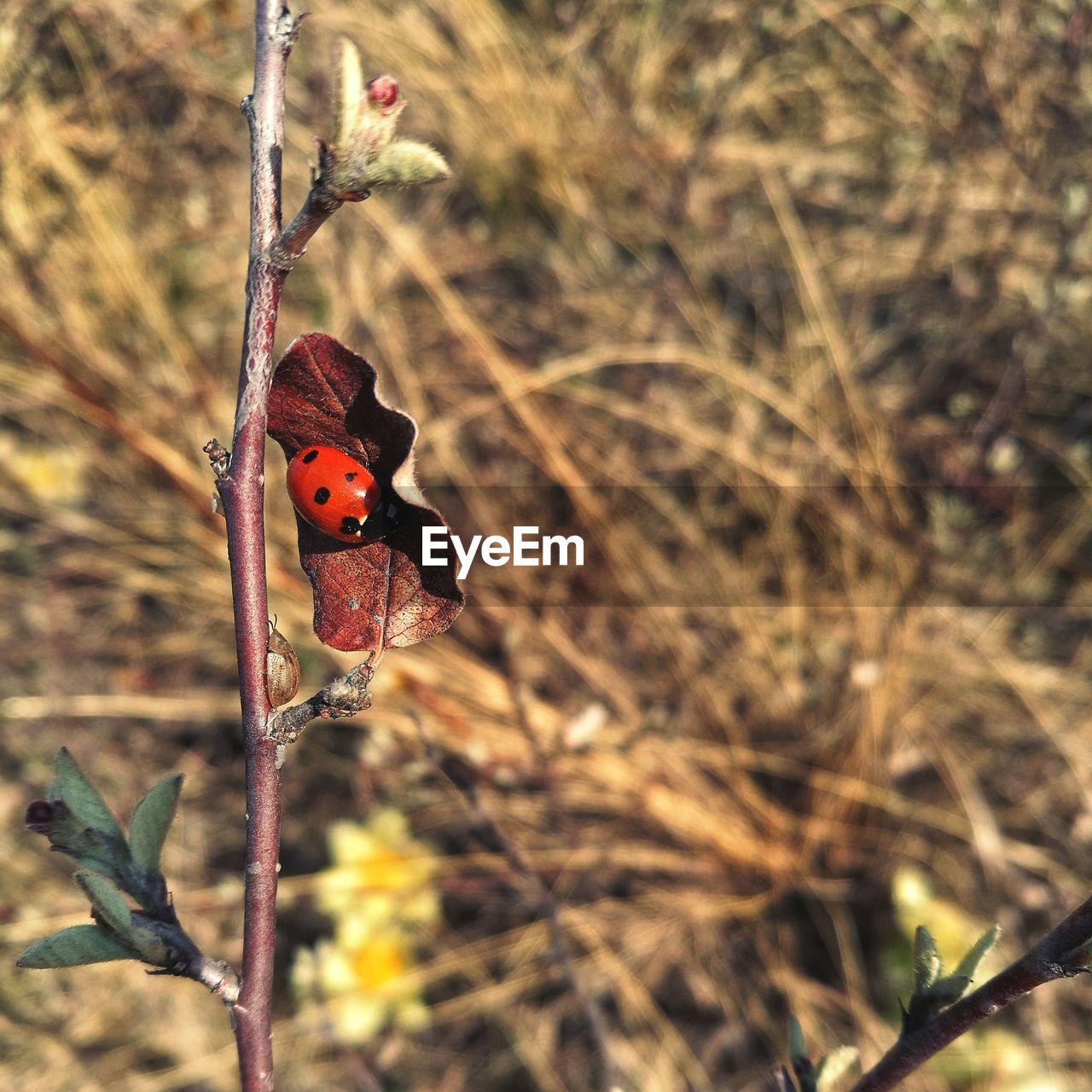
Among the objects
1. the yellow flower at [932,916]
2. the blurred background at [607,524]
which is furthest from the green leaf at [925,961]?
the yellow flower at [932,916]

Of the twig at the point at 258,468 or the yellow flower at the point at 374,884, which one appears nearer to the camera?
the twig at the point at 258,468

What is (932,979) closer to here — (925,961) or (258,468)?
(925,961)

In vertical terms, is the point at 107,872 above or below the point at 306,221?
below

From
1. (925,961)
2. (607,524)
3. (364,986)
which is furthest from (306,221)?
(364,986)

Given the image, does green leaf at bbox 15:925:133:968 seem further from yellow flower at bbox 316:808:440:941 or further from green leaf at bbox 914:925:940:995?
yellow flower at bbox 316:808:440:941

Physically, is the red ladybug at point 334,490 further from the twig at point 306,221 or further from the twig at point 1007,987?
the twig at point 1007,987
